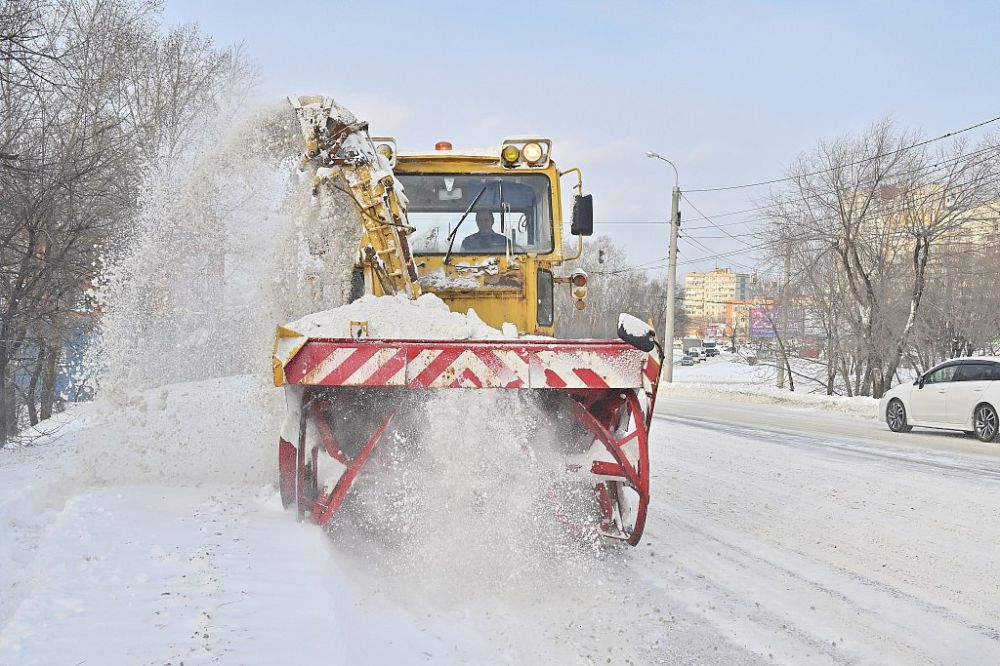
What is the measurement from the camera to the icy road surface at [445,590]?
3398 mm

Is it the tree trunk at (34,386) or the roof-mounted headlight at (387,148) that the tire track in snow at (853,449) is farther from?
the tree trunk at (34,386)

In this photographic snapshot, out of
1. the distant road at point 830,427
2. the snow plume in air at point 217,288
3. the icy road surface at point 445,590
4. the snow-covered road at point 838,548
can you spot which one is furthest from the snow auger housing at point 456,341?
the distant road at point 830,427

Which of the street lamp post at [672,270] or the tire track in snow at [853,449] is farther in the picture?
the street lamp post at [672,270]

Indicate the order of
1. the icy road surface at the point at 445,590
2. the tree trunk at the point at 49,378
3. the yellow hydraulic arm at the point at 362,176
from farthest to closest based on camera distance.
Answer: the tree trunk at the point at 49,378
the yellow hydraulic arm at the point at 362,176
the icy road surface at the point at 445,590

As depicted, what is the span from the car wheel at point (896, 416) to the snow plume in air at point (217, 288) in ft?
40.9

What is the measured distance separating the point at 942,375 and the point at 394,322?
43.5ft

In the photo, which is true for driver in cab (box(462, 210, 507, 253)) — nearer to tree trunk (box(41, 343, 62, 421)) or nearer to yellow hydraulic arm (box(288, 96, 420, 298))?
yellow hydraulic arm (box(288, 96, 420, 298))

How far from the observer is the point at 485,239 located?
7.18m

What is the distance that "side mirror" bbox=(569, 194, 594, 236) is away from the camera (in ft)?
23.2

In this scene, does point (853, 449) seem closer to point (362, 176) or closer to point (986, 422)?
point (986, 422)

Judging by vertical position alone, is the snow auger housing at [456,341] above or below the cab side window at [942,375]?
above

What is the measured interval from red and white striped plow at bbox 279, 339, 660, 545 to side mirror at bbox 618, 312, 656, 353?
64 millimetres

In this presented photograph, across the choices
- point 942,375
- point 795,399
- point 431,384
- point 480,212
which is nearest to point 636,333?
point 431,384

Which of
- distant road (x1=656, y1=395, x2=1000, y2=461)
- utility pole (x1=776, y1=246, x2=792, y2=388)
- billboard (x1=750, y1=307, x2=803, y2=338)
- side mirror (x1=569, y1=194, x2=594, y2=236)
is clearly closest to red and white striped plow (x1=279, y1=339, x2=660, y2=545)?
side mirror (x1=569, y1=194, x2=594, y2=236)
